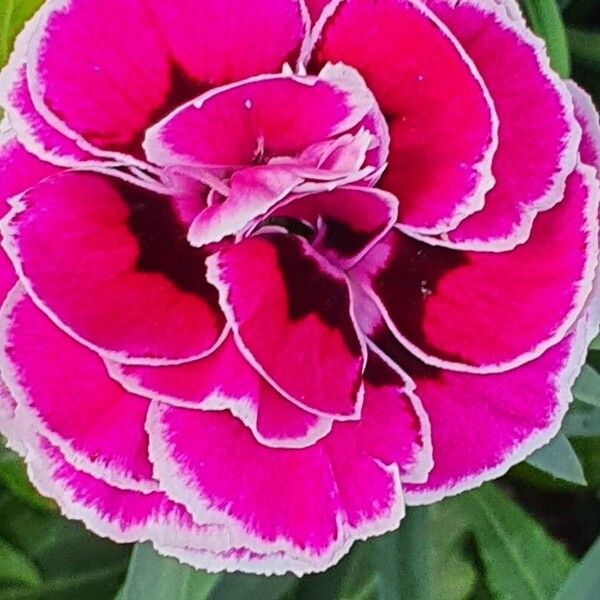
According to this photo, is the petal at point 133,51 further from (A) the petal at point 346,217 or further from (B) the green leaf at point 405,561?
(B) the green leaf at point 405,561

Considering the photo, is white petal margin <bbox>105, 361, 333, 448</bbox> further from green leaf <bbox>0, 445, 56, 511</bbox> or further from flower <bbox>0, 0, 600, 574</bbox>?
green leaf <bbox>0, 445, 56, 511</bbox>

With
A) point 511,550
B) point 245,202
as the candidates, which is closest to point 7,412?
point 245,202

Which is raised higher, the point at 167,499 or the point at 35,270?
the point at 35,270

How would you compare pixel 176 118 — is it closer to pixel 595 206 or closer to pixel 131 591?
pixel 595 206

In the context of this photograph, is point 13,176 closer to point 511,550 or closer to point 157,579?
point 157,579

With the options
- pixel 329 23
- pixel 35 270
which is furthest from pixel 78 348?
pixel 329 23

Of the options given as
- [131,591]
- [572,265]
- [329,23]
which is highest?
[329,23]
